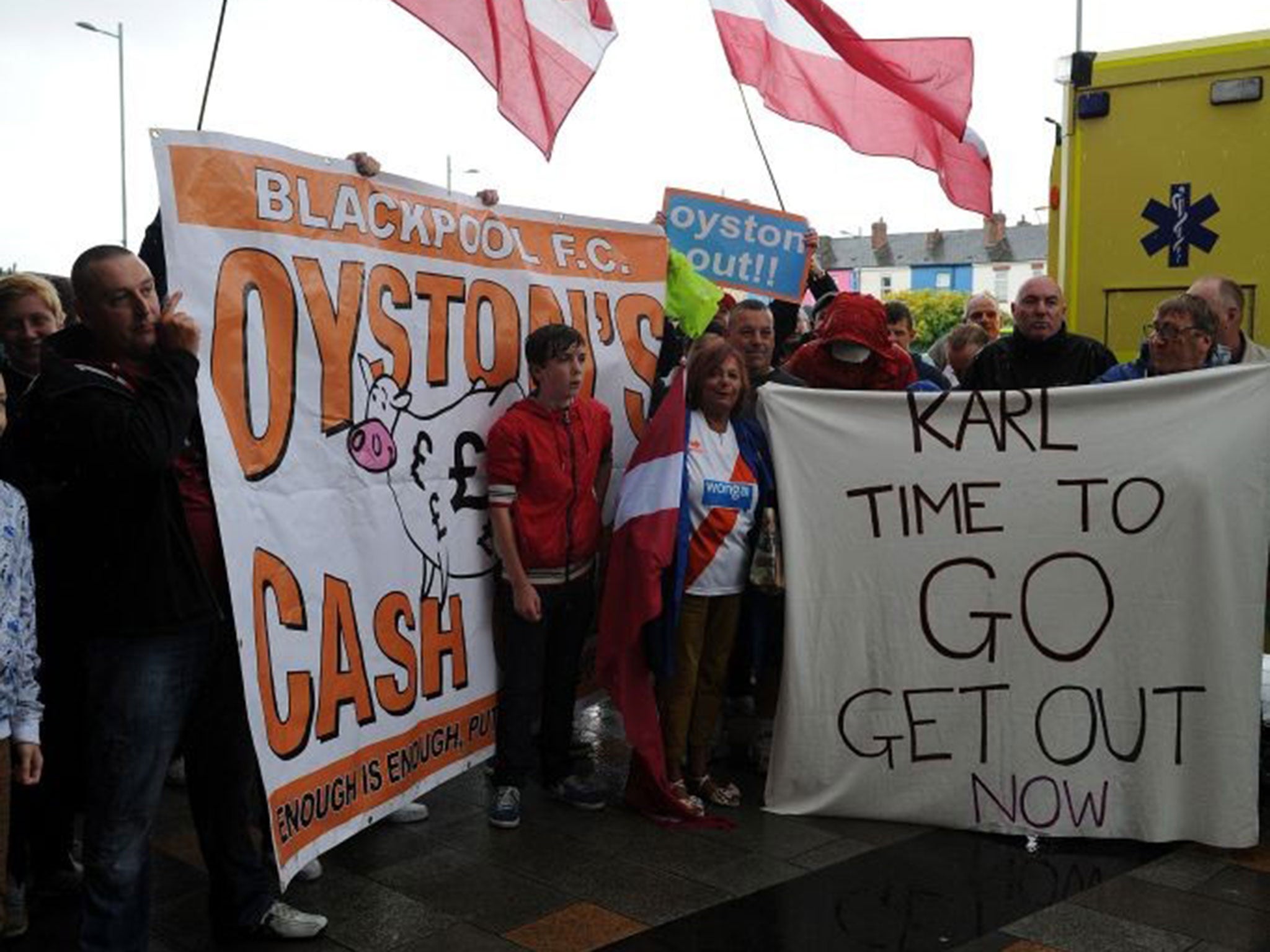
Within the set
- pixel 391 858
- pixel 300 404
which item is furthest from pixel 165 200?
pixel 391 858

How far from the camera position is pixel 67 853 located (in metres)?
3.83

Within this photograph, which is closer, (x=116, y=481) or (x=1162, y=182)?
(x=116, y=481)

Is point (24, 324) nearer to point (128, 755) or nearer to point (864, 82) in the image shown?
point (128, 755)

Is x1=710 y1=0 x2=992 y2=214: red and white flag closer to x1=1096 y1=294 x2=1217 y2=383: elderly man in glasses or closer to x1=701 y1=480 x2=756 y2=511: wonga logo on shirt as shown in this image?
x1=1096 y1=294 x2=1217 y2=383: elderly man in glasses

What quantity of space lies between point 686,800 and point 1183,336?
2369 millimetres

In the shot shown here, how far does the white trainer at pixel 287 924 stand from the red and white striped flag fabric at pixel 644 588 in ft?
4.35

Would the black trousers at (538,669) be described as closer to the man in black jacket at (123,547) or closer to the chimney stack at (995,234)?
the man in black jacket at (123,547)

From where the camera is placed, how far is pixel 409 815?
444 cm

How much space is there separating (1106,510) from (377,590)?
241cm

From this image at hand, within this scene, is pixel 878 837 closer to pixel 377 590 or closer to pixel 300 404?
pixel 377 590

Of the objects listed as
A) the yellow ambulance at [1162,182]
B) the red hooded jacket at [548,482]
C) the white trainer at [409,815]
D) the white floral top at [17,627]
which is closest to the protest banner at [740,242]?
the yellow ambulance at [1162,182]

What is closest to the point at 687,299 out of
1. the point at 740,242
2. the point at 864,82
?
the point at 740,242

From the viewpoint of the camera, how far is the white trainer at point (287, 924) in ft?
11.3

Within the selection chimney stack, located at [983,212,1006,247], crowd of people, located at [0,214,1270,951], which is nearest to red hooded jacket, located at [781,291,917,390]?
crowd of people, located at [0,214,1270,951]
